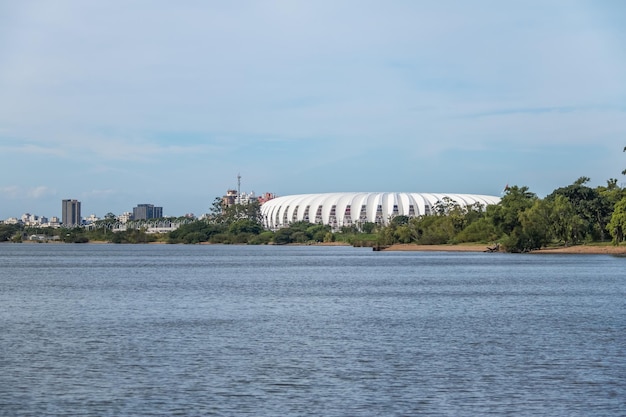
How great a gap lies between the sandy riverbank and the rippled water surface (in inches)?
1747

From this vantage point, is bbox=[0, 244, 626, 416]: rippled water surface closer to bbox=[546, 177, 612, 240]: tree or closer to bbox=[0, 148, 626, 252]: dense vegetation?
bbox=[0, 148, 626, 252]: dense vegetation

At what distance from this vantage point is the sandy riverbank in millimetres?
86300

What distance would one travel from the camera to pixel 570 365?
20016 mm

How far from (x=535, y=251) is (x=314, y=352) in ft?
250

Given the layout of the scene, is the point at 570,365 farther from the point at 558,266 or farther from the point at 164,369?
the point at 558,266

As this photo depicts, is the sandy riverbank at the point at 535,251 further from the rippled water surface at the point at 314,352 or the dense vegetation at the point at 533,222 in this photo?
the rippled water surface at the point at 314,352

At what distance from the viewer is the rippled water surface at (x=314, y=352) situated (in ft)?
53.2

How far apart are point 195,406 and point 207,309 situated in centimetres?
1820

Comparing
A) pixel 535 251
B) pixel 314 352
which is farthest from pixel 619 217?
pixel 314 352

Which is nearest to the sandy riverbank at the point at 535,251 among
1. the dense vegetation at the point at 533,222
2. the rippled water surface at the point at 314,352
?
the dense vegetation at the point at 533,222

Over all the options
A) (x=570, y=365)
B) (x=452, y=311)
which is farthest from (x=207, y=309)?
(x=570, y=365)

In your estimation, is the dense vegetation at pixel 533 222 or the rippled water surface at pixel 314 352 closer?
the rippled water surface at pixel 314 352

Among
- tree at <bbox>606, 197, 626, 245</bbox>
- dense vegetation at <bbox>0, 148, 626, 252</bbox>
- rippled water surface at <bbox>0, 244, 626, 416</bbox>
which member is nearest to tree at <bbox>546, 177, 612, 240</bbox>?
dense vegetation at <bbox>0, 148, 626, 252</bbox>

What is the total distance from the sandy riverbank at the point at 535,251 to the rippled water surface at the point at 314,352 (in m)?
44.4
